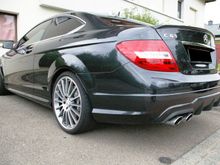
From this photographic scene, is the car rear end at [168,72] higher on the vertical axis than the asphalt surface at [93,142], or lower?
higher

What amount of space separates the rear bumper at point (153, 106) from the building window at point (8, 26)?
5.83m

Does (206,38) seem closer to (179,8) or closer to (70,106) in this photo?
(70,106)

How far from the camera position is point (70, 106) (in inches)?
121

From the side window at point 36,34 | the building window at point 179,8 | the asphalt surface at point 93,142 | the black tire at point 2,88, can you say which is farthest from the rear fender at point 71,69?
the building window at point 179,8

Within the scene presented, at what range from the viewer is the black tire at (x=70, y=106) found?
2.81 metres

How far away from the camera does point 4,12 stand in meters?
7.43

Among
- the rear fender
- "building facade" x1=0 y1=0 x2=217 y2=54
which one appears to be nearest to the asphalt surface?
the rear fender

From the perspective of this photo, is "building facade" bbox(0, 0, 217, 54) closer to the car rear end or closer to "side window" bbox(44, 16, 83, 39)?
"side window" bbox(44, 16, 83, 39)

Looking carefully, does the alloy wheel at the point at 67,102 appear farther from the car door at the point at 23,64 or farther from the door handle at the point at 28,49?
the door handle at the point at 28,49

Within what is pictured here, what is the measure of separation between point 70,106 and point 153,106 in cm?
112

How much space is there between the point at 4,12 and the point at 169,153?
21.4 ft

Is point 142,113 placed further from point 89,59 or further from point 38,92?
point 38,92

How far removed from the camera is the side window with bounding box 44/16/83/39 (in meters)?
3.31

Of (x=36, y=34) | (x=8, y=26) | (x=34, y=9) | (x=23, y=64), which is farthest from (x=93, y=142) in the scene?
(x=34, y=9)
